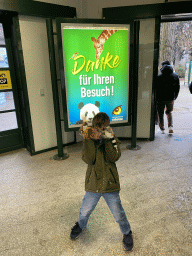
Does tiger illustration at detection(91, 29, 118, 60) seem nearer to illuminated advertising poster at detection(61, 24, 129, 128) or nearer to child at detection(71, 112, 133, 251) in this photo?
illuminated advertising poster at detection(61, 24, 129, 128)

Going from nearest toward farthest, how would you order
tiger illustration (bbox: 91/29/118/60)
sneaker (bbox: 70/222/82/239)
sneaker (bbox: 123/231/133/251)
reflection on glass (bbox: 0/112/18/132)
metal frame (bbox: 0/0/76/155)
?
sneaker (bbox: 123/231/133/251) → sneaker (bbox: 70/222/82/239) → metal frame (bbox: 0/0/76/155) → tiger illustration (bbox: 91/29/118/60) → reflection on glass (bbox: 0/112/18/132)

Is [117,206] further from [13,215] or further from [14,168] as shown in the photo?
[14,168]

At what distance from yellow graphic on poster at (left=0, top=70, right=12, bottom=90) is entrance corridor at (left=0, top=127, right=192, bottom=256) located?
4.42 ft

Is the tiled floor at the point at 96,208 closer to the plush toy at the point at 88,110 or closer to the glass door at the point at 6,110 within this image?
the glass door at the point at 6,110

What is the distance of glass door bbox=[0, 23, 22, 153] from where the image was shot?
372 cm

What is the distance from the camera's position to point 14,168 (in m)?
3.45

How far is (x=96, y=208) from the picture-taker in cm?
240

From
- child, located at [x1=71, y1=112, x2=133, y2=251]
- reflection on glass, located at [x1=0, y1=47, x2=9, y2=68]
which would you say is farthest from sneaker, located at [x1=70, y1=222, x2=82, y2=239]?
reflection on glass, located at [x1=0, y1=47, x2=9, y2=68]

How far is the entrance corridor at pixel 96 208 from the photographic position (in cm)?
190

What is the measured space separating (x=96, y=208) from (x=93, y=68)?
224 centimetres

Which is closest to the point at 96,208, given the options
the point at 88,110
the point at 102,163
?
the point at 102,163

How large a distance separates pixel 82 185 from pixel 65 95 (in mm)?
1505

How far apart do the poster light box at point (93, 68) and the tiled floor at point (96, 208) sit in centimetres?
92

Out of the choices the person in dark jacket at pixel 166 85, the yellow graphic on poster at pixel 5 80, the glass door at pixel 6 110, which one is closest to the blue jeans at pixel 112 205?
the glass door at pixel 6 110
